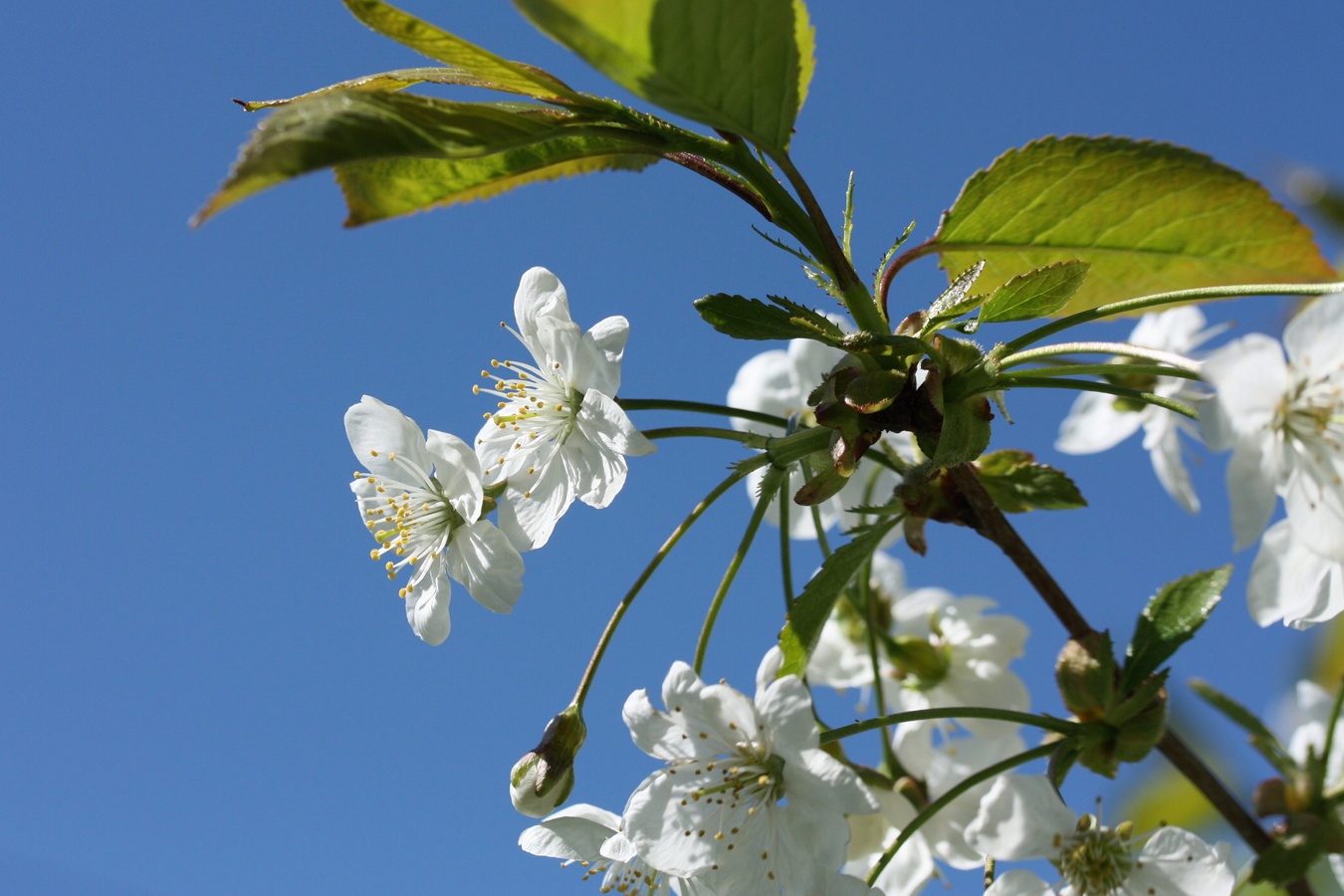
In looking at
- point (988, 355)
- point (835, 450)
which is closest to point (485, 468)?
point (835, 450)

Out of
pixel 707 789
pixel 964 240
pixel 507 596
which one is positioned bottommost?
pixel 707 789

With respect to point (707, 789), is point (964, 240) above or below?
above

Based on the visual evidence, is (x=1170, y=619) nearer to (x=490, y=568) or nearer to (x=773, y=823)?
(x=773, y=823)

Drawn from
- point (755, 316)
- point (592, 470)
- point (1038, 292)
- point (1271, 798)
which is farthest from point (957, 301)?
point (1271, 798)

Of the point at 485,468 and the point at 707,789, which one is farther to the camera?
the point at 485,468

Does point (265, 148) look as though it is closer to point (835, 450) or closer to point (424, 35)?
point (424, 35)

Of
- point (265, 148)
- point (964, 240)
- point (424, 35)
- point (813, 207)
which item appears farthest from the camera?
point (964, 240)

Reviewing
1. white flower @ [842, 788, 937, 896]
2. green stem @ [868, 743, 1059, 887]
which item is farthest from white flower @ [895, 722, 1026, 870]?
green stem @ [868, 743, 1059, 887]

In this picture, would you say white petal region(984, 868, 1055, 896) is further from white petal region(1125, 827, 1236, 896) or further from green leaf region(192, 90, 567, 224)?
green leaf region(192, 90, 567, 224)
